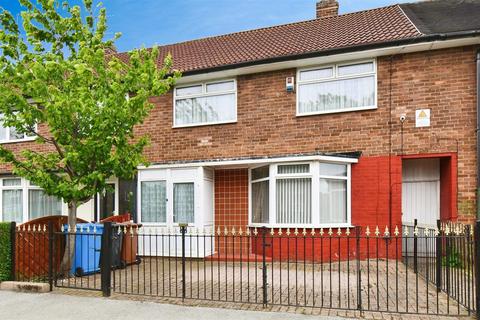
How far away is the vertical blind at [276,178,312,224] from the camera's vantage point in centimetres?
1021

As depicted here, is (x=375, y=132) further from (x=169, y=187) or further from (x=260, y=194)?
(x=169, y=187)

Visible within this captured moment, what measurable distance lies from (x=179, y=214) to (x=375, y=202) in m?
4.87

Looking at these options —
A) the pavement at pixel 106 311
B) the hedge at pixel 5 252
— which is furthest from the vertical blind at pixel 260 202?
the hedge at pixel 5 252

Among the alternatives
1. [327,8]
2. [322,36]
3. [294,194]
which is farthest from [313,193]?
[327,8]

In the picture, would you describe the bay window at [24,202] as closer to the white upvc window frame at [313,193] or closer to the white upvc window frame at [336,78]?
the white upvc window frame at [313,193]

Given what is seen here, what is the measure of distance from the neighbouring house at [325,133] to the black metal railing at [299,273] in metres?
0.84

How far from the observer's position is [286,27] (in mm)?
14609

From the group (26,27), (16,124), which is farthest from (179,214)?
(26,27)

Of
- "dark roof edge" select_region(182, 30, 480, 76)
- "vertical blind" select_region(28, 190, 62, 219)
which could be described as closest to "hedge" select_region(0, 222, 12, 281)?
"dark roof edge" select_region(182, 30, 480, 76)

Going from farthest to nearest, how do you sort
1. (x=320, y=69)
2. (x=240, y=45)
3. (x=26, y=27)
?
(x=240, y=45) < (x=320, y=69) < (x=26, y=27)

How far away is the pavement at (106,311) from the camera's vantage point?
571 cm

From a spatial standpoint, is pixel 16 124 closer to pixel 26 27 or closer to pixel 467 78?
pixel 26 27

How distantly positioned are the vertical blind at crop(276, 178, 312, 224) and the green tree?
11.7 feet

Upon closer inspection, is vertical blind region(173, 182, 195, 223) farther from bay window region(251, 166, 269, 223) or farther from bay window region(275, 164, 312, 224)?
bay window region(275, 164, 312, 224)
